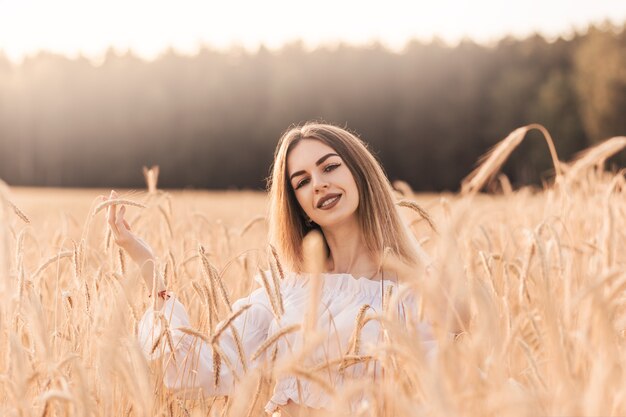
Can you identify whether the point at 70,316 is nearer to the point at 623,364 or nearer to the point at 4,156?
the point at 623,364

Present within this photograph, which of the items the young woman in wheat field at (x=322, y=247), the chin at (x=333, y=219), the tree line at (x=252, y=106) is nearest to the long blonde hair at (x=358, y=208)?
the young woman in wheat field at (x=322, y=247)

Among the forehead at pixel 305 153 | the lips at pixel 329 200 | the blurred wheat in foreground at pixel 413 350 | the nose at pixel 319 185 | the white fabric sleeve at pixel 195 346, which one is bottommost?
the white fabric sleeve at pixel 195 346

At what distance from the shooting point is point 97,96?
178 feet

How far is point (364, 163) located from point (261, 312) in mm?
743

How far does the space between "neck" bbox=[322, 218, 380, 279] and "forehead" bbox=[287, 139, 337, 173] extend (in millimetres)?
284

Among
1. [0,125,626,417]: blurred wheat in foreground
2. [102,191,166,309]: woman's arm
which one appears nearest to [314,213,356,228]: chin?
[0,125,626,417]: blurred wheat in foreground

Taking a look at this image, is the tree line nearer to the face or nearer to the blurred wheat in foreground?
the face

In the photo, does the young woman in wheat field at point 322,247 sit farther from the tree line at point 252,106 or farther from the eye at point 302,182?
the tree line at point 252,106

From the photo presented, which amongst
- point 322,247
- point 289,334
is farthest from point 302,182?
point 289,334

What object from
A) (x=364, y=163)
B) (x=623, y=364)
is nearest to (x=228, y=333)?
(x=364, y=163)

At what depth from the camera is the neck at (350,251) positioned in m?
3.03

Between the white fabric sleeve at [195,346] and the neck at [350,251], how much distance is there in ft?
1.19

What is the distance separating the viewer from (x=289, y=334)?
2.71 meters

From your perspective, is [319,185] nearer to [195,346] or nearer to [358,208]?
[358,208]
